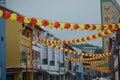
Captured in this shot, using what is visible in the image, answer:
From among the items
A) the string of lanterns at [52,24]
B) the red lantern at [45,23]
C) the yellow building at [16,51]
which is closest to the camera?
the string of lanterns at [52,24]

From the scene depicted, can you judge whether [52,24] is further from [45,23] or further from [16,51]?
[16,51]

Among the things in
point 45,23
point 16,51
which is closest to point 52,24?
point 45,23

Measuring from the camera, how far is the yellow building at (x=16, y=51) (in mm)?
44941

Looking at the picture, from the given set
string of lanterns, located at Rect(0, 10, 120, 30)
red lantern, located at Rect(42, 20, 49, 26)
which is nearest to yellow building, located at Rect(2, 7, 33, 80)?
string of lanterns, located at Rect(0, 10, 120, 30)

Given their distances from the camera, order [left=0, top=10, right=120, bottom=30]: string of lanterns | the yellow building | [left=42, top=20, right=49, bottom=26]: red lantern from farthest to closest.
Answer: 1. the yellow building
2. [left=42, top=20, right=49, bottom=26]: red lantern
3. [left=0, top=10, right=120, bottom=30]: string of lanterns

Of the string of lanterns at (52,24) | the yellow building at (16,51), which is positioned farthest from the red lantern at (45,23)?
the yellow building at (16,51)

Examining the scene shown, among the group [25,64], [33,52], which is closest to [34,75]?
[33,52]

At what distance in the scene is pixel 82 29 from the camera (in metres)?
27.1

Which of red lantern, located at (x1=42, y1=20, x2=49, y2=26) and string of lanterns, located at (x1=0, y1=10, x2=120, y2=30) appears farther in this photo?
red lantern, located at (x1=42, y1=20, x2=49, y2=26)

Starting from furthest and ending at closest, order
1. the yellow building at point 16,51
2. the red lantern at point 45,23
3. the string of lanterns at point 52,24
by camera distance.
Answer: the yellow building at point 16,51 → the red lantern at point 45,23 → the string of lanterns at point 52,24

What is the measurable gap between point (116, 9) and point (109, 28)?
36.1m

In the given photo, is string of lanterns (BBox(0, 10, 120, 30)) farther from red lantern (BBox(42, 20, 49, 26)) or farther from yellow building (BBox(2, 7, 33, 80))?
yellow building (BBox(2, 7, 33, 80))

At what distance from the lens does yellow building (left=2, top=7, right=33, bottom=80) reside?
4494 centimetres

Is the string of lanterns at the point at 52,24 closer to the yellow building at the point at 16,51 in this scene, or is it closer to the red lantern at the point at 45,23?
the red lantern at the point at 45,23
